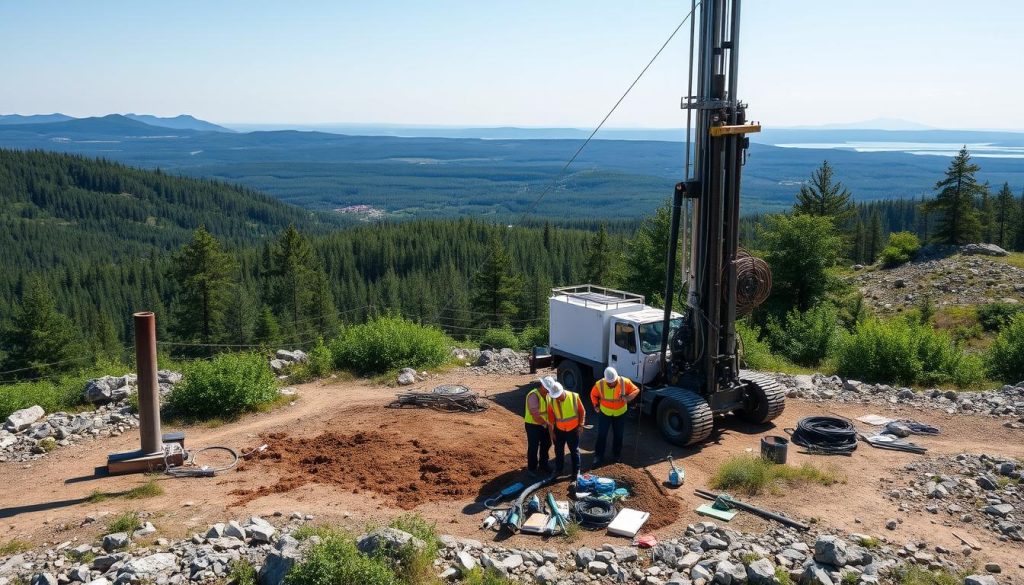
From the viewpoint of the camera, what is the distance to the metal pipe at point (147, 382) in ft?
46.5

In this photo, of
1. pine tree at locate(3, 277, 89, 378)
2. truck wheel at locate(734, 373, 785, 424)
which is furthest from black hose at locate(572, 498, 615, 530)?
pine tree at locate(3, 277, 89, 378)

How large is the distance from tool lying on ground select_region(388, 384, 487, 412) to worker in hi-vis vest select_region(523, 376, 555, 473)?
4277mm

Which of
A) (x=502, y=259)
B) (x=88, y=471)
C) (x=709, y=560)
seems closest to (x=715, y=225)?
(x=709, y=560)

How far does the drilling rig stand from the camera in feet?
49.3

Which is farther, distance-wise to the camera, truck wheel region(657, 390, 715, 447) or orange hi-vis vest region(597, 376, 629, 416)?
truck wheel region(657, 390, 715, 447)

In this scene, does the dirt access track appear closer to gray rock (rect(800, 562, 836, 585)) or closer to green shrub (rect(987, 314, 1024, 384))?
gray rock (rect(800, 562, 836, 585))

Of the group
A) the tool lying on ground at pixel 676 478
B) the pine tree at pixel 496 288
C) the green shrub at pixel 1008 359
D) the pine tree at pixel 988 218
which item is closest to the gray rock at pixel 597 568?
the tool lying on ground at pixel 676 478

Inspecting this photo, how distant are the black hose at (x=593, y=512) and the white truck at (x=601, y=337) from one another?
4.91 meters

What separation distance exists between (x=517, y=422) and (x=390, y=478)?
4.32 m

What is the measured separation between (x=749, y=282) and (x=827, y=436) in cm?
350

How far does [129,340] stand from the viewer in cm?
Result: 10681

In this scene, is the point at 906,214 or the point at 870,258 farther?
the point at 906,214

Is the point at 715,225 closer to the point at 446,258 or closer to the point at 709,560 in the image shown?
the point at 709,560

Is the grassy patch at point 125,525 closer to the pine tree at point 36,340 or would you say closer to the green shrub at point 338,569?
the green shrub at point 338,569
